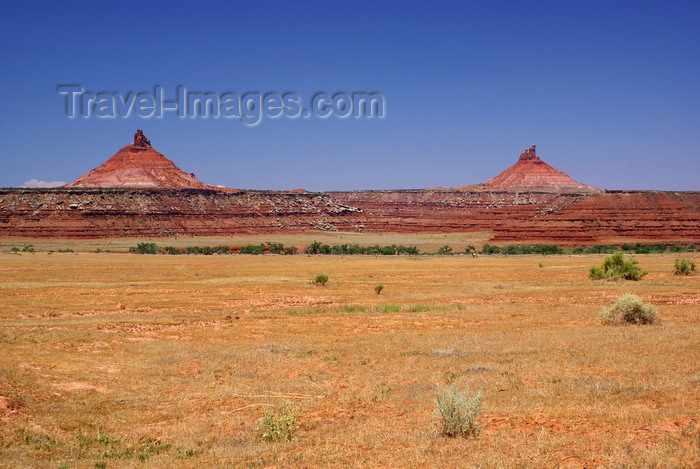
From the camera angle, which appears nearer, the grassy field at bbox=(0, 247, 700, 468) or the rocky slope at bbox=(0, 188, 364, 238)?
the grassy field at bbox=(0, 247, 700, 468)

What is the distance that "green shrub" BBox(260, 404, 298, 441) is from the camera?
1025cm

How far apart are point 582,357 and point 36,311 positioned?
23.4 meters

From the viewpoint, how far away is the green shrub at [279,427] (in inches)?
404

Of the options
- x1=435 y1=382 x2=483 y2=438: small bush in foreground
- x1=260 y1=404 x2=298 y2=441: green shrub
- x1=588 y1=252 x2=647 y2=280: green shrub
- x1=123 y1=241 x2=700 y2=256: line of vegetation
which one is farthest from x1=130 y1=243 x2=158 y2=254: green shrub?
x1=435 y1=382 x2=483 y2=438: small bush in foreground

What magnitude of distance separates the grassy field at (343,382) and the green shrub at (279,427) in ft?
0.73

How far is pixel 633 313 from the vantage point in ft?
71.2

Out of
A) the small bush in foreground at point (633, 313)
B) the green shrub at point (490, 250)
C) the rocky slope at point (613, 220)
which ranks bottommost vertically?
the green shrub at point (490, 250)

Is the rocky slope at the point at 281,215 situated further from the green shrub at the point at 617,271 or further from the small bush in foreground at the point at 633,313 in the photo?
the small bush in foreground at the point at 633,313

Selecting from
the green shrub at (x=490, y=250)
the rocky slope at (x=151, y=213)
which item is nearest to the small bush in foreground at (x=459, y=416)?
the green shrub at (x=490, y=250)

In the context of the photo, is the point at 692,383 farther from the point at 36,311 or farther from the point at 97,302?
the point at 97,302

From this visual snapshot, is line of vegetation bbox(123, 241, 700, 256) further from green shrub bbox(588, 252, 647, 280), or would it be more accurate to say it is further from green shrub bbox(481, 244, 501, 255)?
green shrub bbox(588, 252, 647, 280)

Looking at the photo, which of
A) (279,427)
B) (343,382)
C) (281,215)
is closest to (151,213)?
(281,215)

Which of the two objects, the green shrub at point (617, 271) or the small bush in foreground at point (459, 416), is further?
the green shrub at point (617, 271)

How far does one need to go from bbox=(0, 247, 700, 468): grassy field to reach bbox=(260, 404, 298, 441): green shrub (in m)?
0.22
